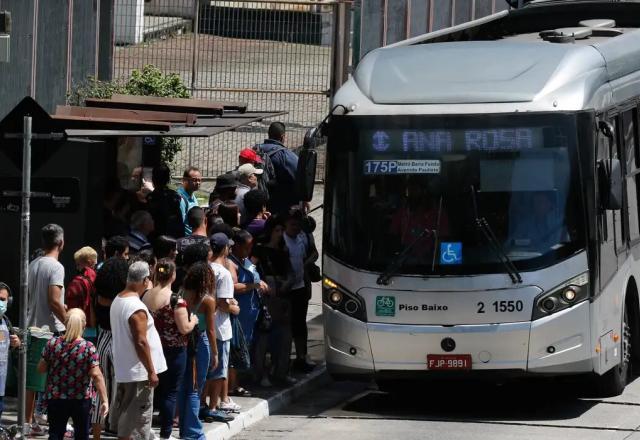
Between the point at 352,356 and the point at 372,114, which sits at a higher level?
the point at 372,114

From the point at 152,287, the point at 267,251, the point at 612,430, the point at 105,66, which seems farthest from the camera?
the point at 105,66

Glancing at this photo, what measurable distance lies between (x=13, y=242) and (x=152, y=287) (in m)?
2.14

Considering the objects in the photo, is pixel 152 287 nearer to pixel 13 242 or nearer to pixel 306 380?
pixel 13 242

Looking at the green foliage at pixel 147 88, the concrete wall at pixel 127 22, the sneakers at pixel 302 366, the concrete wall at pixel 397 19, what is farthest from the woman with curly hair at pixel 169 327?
the concrete wall at pixel 397 19

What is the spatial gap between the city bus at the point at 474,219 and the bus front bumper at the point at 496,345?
1 cm

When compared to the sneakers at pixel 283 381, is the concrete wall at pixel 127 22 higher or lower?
higher

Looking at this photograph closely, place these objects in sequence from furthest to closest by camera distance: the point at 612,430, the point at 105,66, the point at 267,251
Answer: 1. the point at 105,66
2. the point at 267,251
3. the point at 612,430

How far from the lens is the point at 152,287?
39.4ft

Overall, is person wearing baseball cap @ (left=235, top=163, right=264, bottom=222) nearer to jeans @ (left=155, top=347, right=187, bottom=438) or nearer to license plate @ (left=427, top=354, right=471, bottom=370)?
license plate @ (left=427, top=354, right=471, bottom=370)

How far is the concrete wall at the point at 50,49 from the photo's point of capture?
19422 millimetres

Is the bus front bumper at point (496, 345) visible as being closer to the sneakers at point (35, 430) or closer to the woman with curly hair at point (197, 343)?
the woman with curly hair at point (197, 343)

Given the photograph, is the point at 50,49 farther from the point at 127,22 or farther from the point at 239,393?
the point at 239,393

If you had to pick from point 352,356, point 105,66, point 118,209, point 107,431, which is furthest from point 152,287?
point 105,66

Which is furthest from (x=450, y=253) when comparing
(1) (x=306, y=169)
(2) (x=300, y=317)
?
(2) (x=300, y=317)
